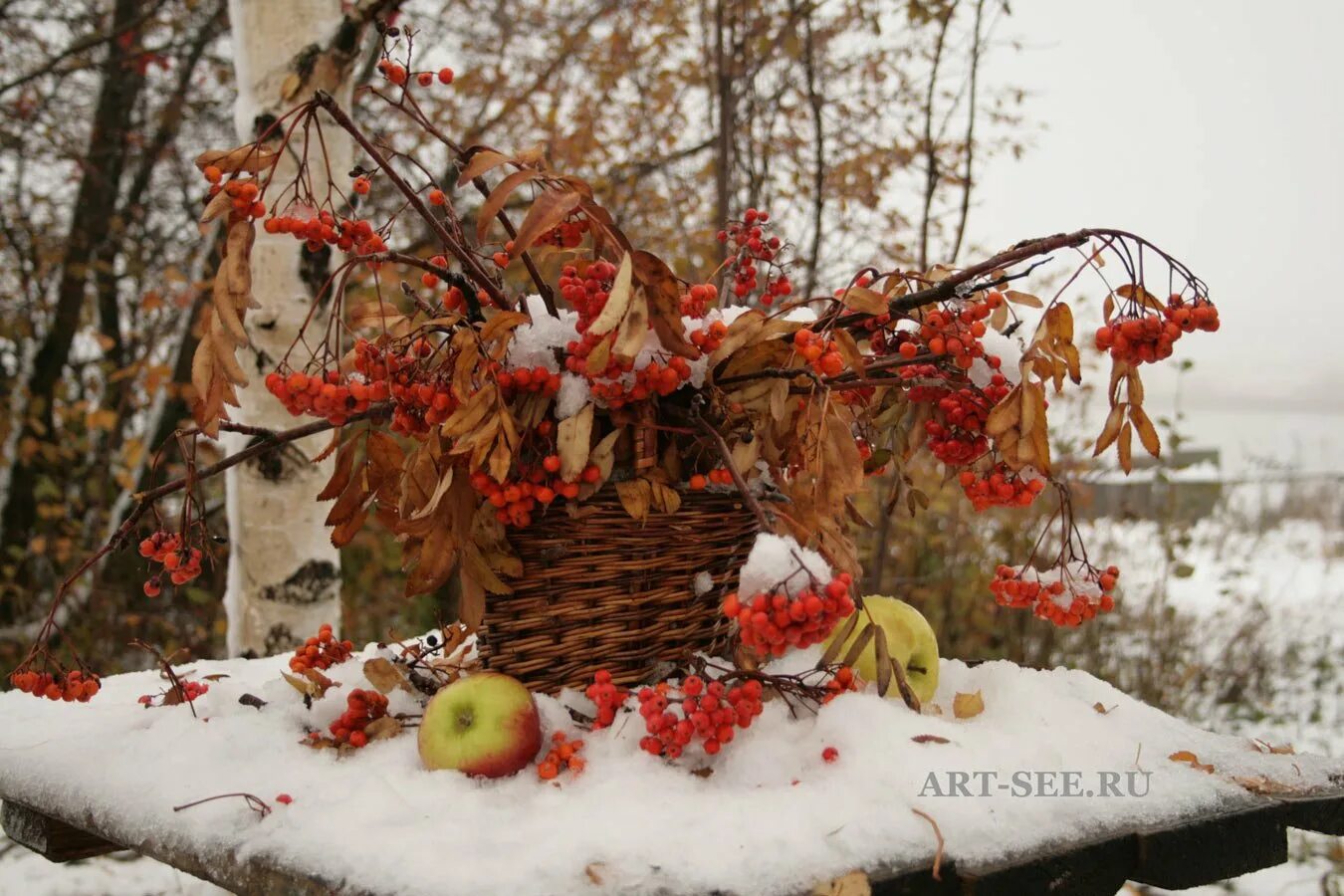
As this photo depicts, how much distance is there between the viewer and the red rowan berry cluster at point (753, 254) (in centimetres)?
114

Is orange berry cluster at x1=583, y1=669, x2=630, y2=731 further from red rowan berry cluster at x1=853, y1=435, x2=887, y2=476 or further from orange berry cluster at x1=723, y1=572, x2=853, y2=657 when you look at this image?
red rowan berry cluster at x1=853, y1=435, x2=887, y2=476

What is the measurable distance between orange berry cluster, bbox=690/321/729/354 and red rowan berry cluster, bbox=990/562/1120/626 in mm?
382

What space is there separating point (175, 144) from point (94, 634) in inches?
88.8

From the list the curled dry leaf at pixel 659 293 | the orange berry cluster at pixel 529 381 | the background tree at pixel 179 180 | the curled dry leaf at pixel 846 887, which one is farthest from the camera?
the background tree at pixel 179 180

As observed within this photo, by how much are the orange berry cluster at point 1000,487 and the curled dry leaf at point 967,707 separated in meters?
0.24

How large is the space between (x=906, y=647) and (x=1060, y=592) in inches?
8.7

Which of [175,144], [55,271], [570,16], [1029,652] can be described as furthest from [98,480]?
[1029,652]

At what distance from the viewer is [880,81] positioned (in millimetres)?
3658

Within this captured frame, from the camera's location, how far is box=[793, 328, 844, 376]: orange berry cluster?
89 cm

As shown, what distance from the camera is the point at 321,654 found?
128 cm

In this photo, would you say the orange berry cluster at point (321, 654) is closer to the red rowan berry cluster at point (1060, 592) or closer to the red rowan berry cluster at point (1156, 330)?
the red rowan berry cluster at point (1060, 592)

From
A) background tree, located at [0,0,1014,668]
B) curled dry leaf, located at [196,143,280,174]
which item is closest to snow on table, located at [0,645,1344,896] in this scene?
curled dry leaf, located at [196,143,280,174]

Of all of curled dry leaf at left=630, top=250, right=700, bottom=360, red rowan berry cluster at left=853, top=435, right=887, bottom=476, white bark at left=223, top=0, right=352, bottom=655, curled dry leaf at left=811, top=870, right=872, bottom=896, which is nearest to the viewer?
curled dry leaf at left=811, top=870, right=872, bottom=896

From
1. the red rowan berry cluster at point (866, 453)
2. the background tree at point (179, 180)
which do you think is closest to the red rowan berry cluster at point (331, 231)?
the red rowan berry cluster at point (866, 453)
